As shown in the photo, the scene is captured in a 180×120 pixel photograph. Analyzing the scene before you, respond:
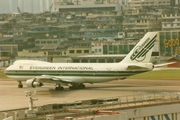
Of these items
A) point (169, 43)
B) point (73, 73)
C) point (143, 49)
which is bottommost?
point (169, 43)

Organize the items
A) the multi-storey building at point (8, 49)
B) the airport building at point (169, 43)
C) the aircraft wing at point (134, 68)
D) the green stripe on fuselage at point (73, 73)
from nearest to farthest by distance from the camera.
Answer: the aircraft wing at point (134, 68) → the green stripe on fuselage at point (73, 73) → the airport building at point (169, 43) → the multi-storey building at point (8, 49)

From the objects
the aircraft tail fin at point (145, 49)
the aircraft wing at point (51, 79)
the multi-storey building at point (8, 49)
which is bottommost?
the multi-storey building at point (8, 49)

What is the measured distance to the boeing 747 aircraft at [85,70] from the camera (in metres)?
54.8

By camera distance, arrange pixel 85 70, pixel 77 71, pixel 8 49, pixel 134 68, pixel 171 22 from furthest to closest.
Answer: pixel 171 22
pixel 8 49
pixel 77 71
pixel 85 70
pixel 134 68

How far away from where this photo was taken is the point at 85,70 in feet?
189

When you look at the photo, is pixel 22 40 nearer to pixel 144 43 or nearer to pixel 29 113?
pixel 144 43

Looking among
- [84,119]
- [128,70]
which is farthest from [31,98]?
[128,70]

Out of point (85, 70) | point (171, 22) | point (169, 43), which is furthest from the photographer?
point (171, 22)

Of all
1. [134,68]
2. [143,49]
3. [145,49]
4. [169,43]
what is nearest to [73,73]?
[134,68]

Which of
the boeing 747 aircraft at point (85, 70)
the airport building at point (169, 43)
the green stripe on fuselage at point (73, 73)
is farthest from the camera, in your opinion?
the airport building at point (169, 43)

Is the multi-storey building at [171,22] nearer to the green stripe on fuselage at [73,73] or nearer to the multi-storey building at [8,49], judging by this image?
the multi-storey building at [8,49]

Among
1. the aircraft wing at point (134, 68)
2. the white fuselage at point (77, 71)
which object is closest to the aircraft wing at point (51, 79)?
the white fuselage at point (77, 71)

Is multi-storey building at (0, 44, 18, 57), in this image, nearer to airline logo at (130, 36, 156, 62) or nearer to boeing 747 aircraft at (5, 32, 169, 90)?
boeing 747 aircraft at (5, 32, 169, 90)

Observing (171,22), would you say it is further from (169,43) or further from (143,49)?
(143,49)
